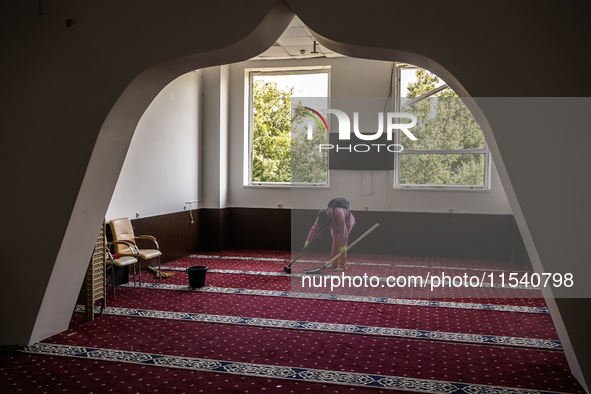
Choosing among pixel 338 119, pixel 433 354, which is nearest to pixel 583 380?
pixel 433 354

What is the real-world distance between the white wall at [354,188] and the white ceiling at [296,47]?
203 millimetres

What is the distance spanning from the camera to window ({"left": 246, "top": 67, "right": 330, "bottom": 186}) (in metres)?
9.98

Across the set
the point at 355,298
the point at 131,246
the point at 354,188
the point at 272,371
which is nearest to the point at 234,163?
the point at 354,188

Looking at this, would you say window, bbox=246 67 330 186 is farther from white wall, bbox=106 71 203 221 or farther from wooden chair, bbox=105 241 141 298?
wooden chair, bbox=105 241 141 298

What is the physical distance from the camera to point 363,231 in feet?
31.5

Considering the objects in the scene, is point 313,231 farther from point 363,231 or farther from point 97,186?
point 97,186

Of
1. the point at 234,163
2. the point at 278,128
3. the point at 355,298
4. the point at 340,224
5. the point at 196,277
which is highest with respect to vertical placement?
the point at 278,128

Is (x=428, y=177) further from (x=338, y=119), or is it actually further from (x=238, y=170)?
(x=238, y=170)

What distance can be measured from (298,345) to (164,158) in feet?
15.7

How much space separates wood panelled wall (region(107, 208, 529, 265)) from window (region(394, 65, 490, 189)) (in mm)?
655

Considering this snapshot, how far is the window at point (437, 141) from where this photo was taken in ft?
30.4

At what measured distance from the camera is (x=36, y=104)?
423 centimetres

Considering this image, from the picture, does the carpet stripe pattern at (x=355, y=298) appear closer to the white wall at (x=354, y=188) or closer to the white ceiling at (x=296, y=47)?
the white wall at (x=354, y=188)

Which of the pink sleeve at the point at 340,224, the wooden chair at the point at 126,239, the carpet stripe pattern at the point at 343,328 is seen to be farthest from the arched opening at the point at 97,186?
the pink sleeve at the point at 340,224
